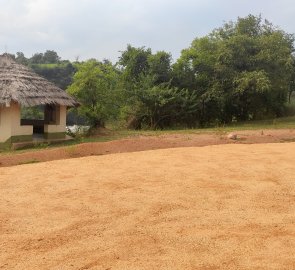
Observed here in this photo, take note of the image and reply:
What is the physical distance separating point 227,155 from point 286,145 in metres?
2.81

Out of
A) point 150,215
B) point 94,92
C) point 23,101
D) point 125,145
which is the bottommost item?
point 150,215

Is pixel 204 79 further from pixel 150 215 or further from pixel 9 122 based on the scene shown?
pixel 150 215

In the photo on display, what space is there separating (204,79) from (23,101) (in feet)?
36.2

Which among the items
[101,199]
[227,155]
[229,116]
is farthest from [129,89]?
[101,199]

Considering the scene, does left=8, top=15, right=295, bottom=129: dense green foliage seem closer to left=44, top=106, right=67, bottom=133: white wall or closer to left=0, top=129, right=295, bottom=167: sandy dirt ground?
left=44, top=106, right=67, bottom=133: white wall

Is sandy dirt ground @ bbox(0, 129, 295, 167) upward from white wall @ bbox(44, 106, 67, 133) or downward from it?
downward

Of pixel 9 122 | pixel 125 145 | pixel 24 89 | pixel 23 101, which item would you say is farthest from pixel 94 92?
pixel 125 145

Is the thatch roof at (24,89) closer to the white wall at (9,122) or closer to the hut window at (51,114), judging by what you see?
the white wall at (9,122)

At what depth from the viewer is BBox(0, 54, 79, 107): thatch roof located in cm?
1290

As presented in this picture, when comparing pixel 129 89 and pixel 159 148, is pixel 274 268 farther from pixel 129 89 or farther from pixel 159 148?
pixel 129 89

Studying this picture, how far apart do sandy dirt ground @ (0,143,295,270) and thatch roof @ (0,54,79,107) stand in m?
4.47

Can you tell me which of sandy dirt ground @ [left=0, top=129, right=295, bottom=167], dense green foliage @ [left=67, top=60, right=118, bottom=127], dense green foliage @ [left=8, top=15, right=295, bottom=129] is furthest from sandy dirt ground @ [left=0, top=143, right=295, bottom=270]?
dense green foliage @ [left=8, top=15, right=295, bottom=129]

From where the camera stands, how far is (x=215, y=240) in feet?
14.5

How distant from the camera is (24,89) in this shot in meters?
13.5
